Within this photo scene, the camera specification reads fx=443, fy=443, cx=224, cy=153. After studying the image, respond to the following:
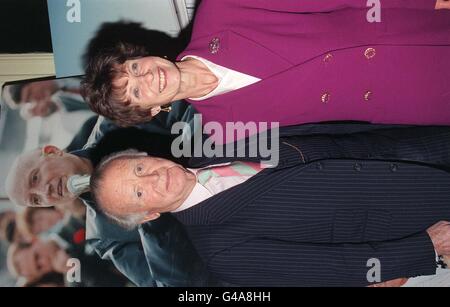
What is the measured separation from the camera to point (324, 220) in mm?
1454

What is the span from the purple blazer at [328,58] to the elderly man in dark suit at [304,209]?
0.63ft

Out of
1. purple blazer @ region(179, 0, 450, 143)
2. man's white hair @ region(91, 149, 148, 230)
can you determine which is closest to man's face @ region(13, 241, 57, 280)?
man's white hair @ region(91, 149, 148, 230)

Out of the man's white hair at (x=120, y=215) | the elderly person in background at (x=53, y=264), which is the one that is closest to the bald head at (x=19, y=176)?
the elderly person in background at (x=53, y=264)

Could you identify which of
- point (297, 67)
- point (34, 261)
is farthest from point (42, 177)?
point (297, 67)

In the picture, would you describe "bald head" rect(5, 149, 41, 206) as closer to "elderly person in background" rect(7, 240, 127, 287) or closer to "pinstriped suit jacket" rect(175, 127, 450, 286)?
"elderly person in background" rect(7, 240, 127, 287)

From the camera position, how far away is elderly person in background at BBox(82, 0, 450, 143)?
1.58 m

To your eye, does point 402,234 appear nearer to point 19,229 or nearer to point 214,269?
point 214,269

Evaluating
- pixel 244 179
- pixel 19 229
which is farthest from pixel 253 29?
pixel 19 229

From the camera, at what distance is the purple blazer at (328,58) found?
5.16ft

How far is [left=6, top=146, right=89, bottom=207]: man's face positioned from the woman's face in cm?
110

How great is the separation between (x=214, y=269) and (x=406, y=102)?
0.92 metres

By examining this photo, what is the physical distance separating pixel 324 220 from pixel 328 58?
1.85 feet

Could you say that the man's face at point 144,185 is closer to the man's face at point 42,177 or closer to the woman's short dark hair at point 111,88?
the woman's short dark hair at point 111,88
